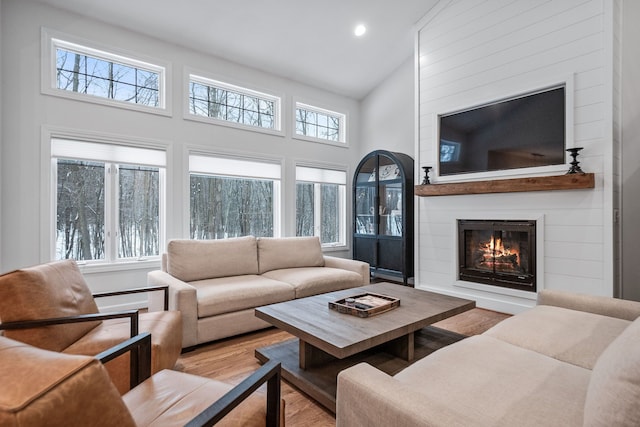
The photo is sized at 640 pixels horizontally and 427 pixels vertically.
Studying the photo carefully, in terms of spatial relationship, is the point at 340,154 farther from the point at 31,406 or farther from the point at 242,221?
the point at 31,406

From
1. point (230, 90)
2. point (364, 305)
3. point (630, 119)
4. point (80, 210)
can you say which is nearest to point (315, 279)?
point (364, 305)

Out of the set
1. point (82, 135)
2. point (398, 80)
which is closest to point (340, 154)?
point (398, 80)

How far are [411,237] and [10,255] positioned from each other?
4.50m

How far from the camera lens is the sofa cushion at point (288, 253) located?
12.8ft

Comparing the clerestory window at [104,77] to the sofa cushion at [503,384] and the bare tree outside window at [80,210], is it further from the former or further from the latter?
the sofa cushion at [503,384]

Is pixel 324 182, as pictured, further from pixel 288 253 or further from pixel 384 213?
pixel 288 253

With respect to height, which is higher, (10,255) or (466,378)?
(10,255)

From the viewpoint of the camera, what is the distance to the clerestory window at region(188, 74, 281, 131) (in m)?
4.27

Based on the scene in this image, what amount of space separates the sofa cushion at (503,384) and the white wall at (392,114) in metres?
4.10

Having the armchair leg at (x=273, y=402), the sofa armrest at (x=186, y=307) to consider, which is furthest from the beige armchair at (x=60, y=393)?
the sofa armrest at (x=186, y=307)

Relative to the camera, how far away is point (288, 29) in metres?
4.16

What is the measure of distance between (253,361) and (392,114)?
4.37 m

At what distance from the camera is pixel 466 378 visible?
1.32 meters

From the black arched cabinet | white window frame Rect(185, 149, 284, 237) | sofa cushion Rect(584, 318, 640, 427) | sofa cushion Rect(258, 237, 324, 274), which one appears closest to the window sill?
white window frame Rect(185, 149, 284, 237)
